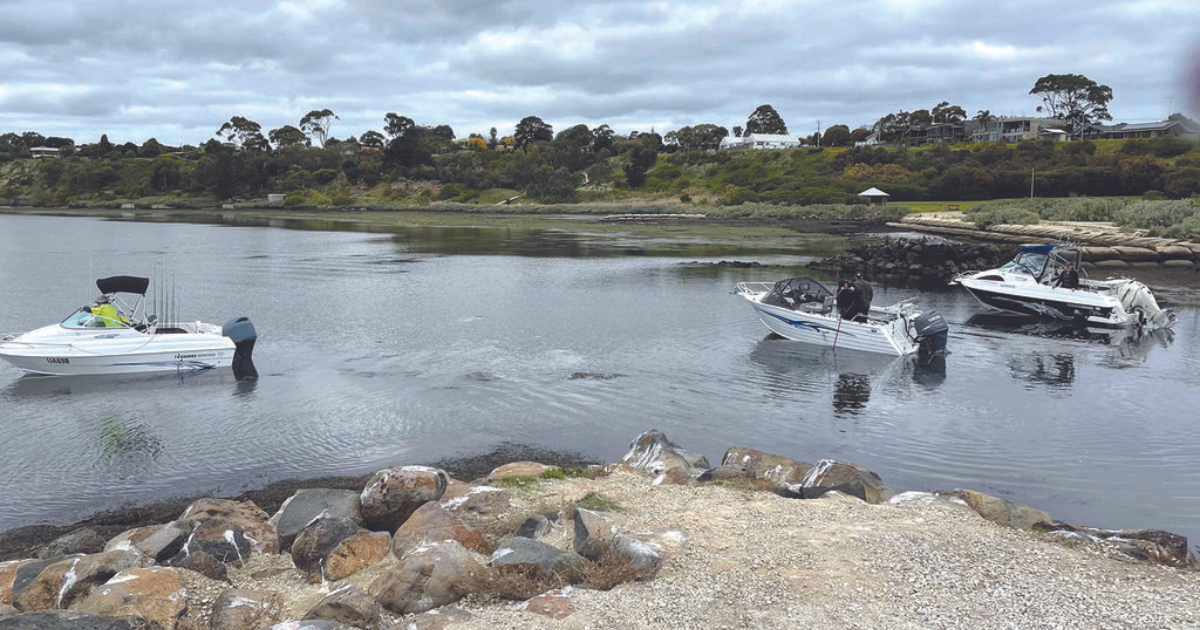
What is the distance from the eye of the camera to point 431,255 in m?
62.4

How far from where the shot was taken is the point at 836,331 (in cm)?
2809

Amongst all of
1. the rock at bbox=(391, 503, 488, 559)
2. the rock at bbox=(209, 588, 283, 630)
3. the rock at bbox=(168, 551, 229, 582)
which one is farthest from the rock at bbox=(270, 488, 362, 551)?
the rock at bbox=(209, 588, 283, 630)

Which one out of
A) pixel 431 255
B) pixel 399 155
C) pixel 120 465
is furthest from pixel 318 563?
pixel 399 155

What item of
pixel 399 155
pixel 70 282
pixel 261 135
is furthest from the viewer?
pixel 261 135

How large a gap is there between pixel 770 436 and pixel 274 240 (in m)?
68.5

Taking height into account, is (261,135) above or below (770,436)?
above

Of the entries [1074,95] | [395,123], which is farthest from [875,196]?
[395,123]

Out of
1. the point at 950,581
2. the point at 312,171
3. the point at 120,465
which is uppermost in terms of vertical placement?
the point at 312,171

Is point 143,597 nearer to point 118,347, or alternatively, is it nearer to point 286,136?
point 118,347

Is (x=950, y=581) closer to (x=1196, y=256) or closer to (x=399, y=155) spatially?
(x=1196, y=256)

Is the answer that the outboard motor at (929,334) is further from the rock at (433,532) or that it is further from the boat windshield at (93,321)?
the boat windshield at (93,321)

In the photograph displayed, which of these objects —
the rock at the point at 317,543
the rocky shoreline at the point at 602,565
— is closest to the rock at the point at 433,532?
the rocky shoreline at the point at 602,565

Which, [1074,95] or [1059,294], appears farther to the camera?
[1074,95]

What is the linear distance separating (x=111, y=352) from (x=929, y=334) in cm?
2372
